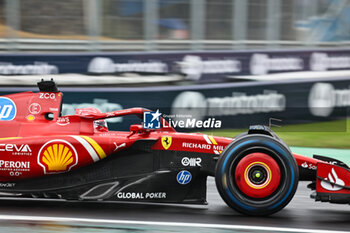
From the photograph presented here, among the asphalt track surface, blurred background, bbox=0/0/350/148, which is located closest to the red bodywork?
the asphalt track surface

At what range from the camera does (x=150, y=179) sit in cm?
542

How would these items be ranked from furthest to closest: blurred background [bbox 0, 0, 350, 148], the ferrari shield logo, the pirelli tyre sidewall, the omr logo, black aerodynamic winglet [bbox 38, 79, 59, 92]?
1. blurred background [bbox 0, 0, 350, 148]
2. black aerodynamic winglet [bbox 38, 79, 59, 92]
3. the omr logo
4. the ferrari shield logo
5. the pirelli tyre sidewall

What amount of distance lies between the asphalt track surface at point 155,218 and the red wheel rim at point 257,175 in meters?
0.27

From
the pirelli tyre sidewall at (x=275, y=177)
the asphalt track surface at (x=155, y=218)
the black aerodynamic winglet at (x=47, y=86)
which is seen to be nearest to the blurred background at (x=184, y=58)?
the black aerodynamic winglet at (x=47, y=86)

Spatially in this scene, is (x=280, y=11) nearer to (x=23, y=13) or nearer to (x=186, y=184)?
(x=23, y=13)

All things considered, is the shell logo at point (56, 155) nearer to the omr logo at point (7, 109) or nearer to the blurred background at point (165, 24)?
the omr logo at point (7, 109)

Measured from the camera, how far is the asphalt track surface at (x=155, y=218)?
499cm

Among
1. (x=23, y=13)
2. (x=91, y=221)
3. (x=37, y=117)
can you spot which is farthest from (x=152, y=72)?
(x=91, y=221)

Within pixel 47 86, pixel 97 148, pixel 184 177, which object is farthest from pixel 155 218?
pixel 47 86

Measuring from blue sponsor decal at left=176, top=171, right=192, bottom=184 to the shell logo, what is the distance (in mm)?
960

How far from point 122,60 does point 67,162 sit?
5916 mm

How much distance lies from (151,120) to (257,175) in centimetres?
112

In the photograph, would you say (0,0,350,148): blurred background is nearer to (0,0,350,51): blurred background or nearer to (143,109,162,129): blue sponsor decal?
(0,0,350,51): blurred background

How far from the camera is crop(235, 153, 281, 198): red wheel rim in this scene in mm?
5246
